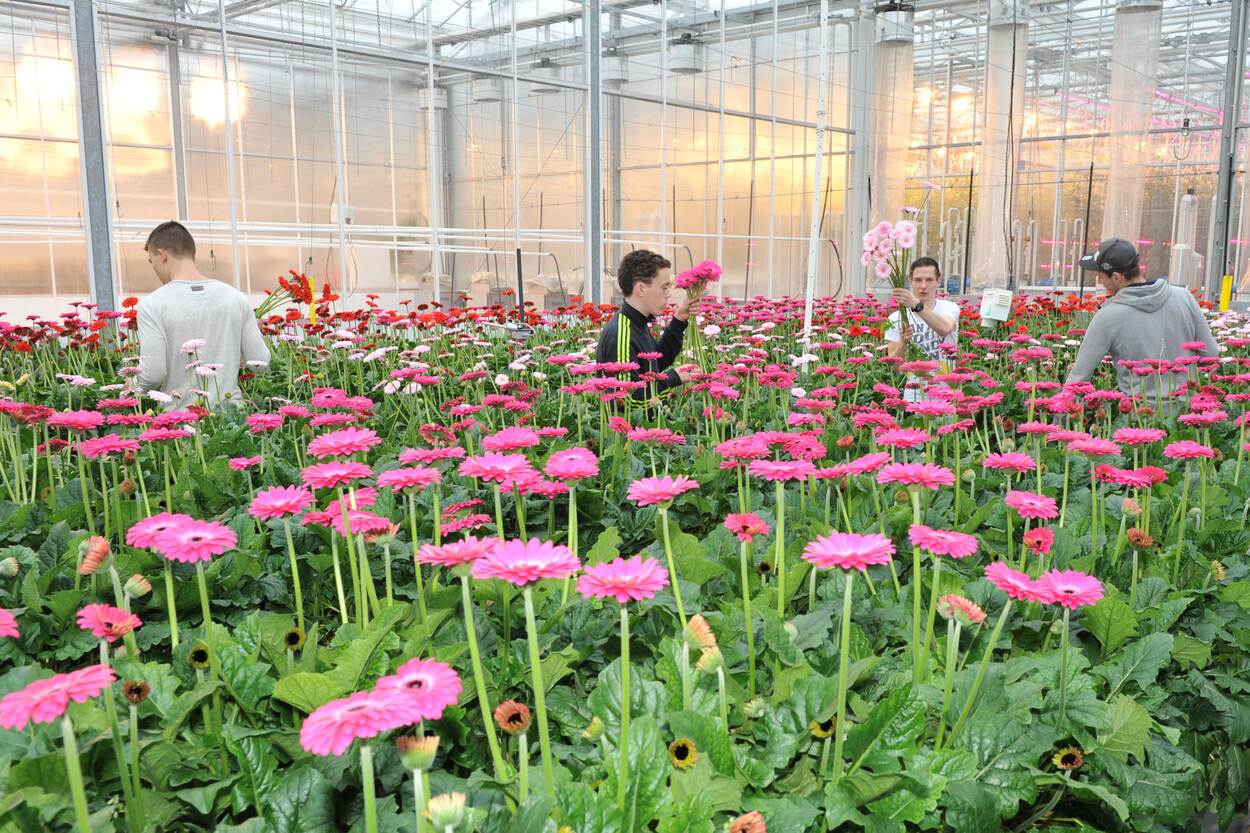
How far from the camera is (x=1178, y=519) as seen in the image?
215 centimetres

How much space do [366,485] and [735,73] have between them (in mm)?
13150

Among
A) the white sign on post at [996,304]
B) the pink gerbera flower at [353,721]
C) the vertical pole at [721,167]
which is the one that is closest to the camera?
the pink gerbera flower at [353,721]

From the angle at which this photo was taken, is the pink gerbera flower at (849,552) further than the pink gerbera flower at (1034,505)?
No

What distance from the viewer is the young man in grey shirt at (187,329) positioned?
3.74 metres

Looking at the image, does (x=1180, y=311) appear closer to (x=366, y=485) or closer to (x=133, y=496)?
(x=366, y=485)

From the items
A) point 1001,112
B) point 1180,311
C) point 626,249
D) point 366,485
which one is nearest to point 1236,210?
point 1001,112

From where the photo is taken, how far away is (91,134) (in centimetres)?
736

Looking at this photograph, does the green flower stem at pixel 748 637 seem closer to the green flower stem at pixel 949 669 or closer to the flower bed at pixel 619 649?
the flower bed at pixel 619 649

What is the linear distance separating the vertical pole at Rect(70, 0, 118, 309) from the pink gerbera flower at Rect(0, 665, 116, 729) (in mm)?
7757

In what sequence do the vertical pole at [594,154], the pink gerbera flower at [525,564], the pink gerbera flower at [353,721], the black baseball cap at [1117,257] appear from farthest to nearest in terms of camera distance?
the vertical pole at [594,154]
the black baseball cap at [1117,257]
the pink gerbera flower at [525,564]
the pink gerbera flower at [353,721]

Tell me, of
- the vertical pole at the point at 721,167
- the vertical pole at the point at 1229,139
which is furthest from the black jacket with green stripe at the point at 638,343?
the vertical pole at the point at 1229,139

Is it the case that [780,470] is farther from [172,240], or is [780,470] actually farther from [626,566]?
[172,240]

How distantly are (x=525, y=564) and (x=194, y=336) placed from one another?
11.1ft

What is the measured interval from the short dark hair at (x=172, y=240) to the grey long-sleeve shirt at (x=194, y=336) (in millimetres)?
144
